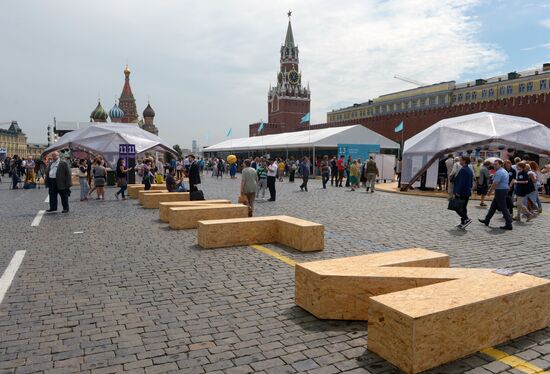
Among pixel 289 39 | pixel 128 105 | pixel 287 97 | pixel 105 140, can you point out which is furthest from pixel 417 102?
pixel 105 140

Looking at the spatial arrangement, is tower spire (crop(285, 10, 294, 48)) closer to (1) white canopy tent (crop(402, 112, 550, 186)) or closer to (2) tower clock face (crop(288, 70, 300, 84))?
(2) tower clock face (crop(288, 70, 300, 84))

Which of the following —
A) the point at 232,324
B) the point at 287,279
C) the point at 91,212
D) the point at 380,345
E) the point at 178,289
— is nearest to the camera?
the point at 380,345

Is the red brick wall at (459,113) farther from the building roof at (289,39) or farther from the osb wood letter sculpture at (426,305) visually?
the building roof at (289,39)

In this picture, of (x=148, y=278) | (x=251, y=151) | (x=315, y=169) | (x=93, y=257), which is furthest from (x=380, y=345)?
(x=251, y=151)

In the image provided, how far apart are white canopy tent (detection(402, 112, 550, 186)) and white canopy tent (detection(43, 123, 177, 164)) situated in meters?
15.7

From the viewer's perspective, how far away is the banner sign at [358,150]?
3023cm

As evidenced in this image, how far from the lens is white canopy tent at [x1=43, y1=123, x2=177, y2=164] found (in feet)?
84.5

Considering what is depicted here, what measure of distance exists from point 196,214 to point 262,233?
7.30 ft

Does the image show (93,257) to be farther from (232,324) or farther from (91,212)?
(91,212)

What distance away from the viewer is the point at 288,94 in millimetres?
91812

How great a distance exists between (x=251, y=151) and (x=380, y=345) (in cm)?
4269

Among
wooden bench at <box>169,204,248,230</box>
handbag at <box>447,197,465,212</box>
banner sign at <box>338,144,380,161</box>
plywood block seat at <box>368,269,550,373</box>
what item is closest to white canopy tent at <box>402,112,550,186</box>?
banner sign at <box>338,144,380,161</box>

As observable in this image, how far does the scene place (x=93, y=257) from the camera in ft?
22.5

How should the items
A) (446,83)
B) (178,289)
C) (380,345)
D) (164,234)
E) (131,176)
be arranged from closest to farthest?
(380,345)
(178,289)
(164,234)
(131,176)
(446,83)
